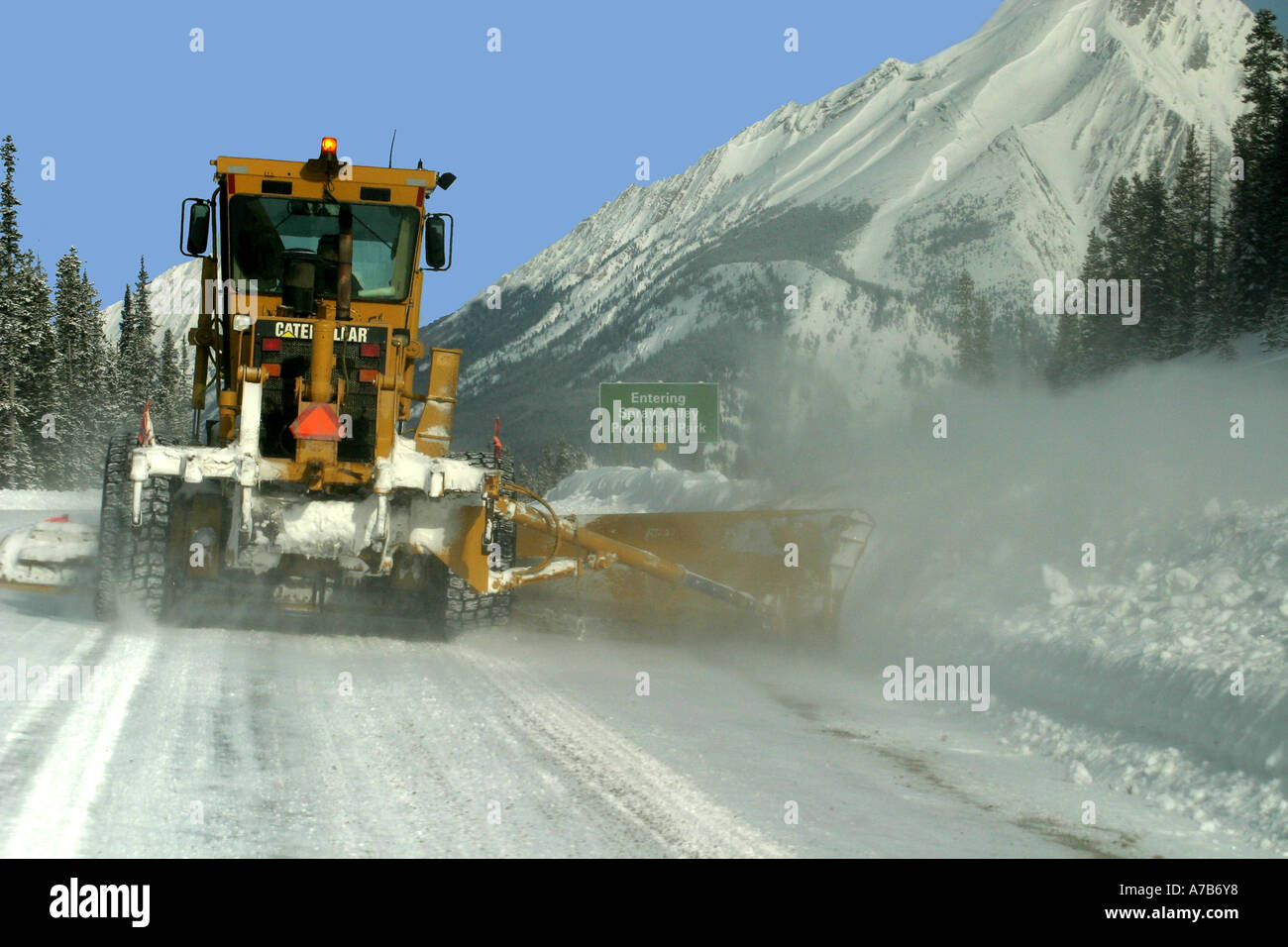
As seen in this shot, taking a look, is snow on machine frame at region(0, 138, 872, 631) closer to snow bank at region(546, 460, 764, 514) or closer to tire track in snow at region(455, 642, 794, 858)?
tire track in snow at region(455, 642, 794, 858)

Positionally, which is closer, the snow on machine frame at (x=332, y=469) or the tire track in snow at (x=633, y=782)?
the tire track in snow at (x=633, y=782)

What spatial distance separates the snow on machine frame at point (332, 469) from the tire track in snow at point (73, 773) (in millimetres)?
1985

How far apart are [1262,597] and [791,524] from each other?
4383 mm

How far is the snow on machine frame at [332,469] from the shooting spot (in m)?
9.62

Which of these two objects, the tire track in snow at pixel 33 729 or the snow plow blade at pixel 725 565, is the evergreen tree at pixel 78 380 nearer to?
the snow plow blade at pixel 725 565

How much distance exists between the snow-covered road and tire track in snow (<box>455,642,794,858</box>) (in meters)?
0.02

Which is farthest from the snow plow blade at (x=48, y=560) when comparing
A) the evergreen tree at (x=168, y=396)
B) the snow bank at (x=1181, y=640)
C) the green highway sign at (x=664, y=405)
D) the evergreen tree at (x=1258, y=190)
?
the evergreen tree at (x=168, y=396)

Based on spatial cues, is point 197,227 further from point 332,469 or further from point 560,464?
point 560,464

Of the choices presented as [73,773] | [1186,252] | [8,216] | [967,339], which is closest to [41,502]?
[8,216]

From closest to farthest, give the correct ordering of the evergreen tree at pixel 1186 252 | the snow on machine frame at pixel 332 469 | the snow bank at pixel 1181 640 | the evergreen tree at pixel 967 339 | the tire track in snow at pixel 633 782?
the tire track in snow at pixel 633 782 → the snow bank at pixel 1181 640 → the snow on machine frame at pixel 332 469 → the evergreen tree at pixel 1186 252 → the evergreen tree at pixel 967 339

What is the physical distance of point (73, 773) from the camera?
17.5 ft

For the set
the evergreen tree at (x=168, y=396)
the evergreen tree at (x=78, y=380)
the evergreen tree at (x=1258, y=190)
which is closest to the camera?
the evergreen tree at (x=1258, y=190)

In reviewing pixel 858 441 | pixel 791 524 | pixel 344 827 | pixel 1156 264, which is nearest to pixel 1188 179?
pixel 1156 264

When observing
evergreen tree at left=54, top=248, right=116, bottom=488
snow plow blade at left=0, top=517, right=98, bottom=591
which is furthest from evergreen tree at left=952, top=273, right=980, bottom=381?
snow plow blade at left=0, top=517, right=98, bottom=591
